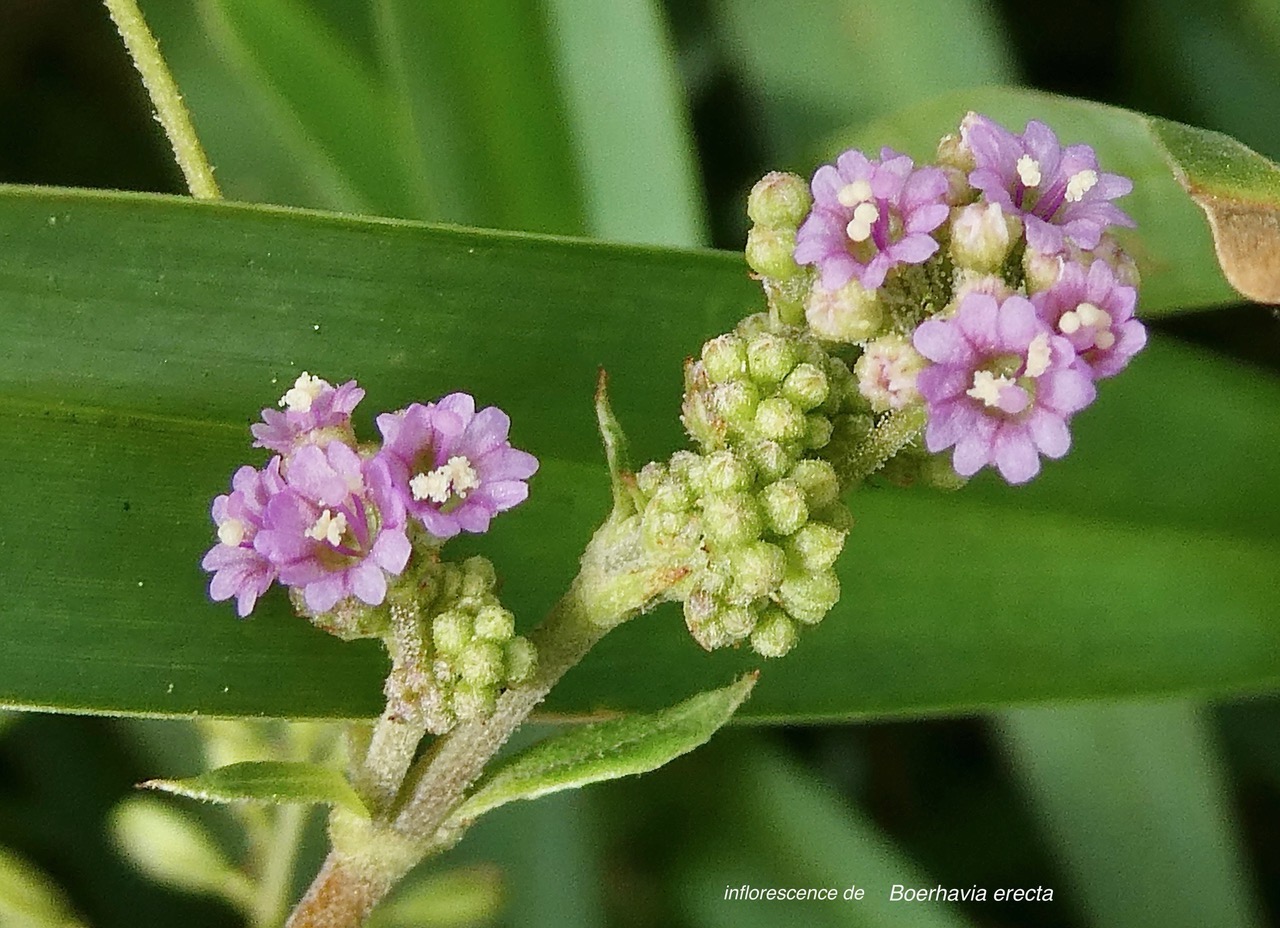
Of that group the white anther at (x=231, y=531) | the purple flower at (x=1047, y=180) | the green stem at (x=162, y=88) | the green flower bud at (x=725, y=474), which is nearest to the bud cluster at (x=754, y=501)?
the green flower bud at (x=725, y=474)

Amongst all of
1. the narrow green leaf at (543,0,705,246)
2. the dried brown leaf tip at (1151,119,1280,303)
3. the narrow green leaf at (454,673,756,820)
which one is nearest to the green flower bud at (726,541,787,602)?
the narrow green leaf at (454,673,756,820)

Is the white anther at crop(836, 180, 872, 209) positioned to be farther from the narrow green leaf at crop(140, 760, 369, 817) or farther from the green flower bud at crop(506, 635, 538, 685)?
the narrow green leaf at crop(140, 760, 369, 817)

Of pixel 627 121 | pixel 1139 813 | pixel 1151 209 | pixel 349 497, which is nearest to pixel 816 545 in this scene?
pixel 349 497

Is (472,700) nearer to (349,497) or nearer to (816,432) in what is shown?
(349,497)

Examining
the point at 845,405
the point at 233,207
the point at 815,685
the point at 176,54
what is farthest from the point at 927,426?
the point at 176,54

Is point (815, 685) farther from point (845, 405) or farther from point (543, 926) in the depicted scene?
point (543, 926)
